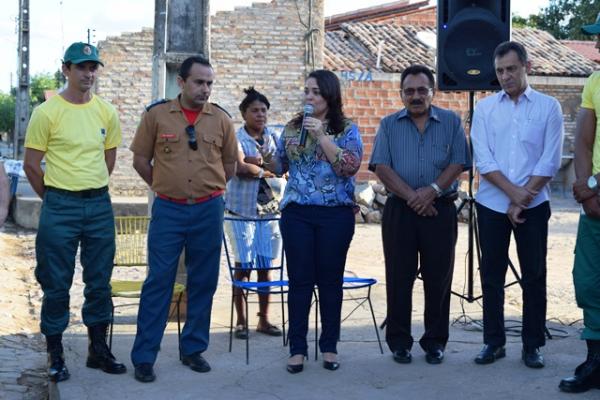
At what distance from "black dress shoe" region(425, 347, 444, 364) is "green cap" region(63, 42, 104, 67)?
9.24 feet

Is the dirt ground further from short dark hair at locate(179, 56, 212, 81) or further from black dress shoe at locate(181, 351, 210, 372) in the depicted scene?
short dark hair at locate(179, 56, 212, 81)

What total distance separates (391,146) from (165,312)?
71.3 inches

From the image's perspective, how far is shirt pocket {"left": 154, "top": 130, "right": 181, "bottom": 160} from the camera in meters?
5.71

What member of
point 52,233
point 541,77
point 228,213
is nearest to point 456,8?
point 228,213

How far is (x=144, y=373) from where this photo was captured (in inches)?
220

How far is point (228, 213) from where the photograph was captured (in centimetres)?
695

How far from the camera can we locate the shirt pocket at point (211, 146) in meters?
5.77

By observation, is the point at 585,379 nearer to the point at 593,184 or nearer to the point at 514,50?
the point at 593,184

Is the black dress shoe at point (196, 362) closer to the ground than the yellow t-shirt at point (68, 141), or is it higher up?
closer to the ground

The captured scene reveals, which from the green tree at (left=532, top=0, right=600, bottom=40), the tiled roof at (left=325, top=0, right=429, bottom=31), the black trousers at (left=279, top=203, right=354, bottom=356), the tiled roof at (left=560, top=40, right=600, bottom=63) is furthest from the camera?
the green tree at (left=532, top=0, right=600, bottom=40)

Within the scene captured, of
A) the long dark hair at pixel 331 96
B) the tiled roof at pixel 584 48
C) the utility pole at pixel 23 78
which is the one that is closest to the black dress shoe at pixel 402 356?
the long dark hair at pixel 331 96

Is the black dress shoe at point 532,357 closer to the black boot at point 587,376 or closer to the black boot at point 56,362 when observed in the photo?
the black boot at point 587,376

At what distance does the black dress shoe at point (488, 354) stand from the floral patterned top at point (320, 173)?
1287 millimetres

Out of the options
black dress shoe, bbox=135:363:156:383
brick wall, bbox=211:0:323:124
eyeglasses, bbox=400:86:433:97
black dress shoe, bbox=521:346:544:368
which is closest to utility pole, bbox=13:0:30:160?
brick wall, bbox=211:0:323:124
